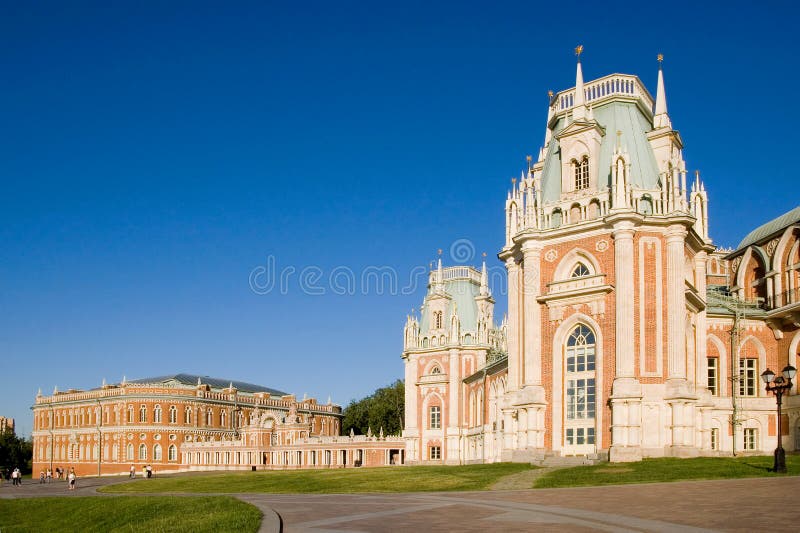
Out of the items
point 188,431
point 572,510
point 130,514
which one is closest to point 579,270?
point 130,514

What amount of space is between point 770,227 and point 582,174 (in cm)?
1880

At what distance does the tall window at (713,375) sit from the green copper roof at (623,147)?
12043mm

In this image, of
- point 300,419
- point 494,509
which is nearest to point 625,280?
point 494,509

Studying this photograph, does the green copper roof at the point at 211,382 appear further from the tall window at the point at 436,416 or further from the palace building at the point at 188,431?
the tall window at the point at 436,416

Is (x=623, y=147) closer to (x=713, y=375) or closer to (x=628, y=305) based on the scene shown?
(x=628, y=305)

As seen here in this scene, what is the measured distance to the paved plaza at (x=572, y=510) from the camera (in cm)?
1577

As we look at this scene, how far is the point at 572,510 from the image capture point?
18.5 m

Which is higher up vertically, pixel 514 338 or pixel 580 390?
pixel 514 338

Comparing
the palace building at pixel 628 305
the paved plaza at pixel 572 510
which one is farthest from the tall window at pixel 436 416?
the paved plaza at pixel 572 510

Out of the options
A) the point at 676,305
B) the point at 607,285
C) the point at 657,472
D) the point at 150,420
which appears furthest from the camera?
the point at 150,420

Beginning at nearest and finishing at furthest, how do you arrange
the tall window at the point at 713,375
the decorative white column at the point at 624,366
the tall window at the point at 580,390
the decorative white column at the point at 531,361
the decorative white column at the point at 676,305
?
the decorative white column at the point at 624,366, the decorative white column at the point at 676,305, the tall window at the point at 580,390, the decorative white column at the point at 531,361, the tall window at the point at 713,375

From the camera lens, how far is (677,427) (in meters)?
37.7

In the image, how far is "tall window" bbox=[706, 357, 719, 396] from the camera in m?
47.2

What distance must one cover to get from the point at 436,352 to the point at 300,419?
28.8m
